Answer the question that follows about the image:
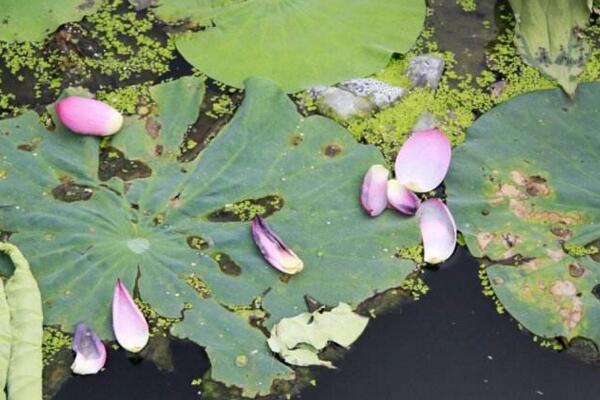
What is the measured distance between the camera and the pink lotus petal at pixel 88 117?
258 cm

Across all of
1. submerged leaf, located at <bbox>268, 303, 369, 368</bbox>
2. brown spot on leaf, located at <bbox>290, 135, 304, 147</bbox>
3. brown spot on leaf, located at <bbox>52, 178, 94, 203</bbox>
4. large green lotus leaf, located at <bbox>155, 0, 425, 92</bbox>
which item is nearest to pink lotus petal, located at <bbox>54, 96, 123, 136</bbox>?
brown spot on leaf, located at <bbox>52, 178, 94, 203</bbox>

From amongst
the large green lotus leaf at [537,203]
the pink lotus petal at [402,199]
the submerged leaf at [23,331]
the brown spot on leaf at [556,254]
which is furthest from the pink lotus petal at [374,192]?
the submerged leaf at [23,331]

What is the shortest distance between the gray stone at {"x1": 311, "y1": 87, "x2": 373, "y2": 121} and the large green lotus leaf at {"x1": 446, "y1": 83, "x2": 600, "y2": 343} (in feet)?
0.97

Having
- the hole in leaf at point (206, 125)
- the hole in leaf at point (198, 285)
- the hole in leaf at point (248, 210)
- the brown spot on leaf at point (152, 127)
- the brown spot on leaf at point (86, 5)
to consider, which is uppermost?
the brown spot on leaf at point (86, 5)

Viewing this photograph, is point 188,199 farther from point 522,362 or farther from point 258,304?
point 522,362

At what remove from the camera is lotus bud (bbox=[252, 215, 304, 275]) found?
2344 mm

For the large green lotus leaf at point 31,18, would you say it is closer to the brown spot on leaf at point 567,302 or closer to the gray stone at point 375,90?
the gray stone at point 375,90

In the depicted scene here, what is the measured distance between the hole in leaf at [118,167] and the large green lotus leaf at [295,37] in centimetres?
36

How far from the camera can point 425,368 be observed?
2.28 meters

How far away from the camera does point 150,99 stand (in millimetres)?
2732

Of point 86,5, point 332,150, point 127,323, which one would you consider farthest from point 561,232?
point 86,5

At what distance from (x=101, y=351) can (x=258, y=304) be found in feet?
1.18

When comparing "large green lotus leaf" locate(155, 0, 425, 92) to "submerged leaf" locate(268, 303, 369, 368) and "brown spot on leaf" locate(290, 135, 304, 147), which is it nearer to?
"brown spot on leaf" locate(290, 135, 304, 147)

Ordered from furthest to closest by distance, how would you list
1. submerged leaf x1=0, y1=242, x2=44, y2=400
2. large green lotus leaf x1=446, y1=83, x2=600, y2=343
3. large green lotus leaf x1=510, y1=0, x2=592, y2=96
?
large green lotus leaf x1=510, y1=0, x2=592, y2=96 < large green lotus leaf x1=446, y1=83, x2=600, y2=343 < submerged leaf x1=0, y1=242, x2=44, y2=400
